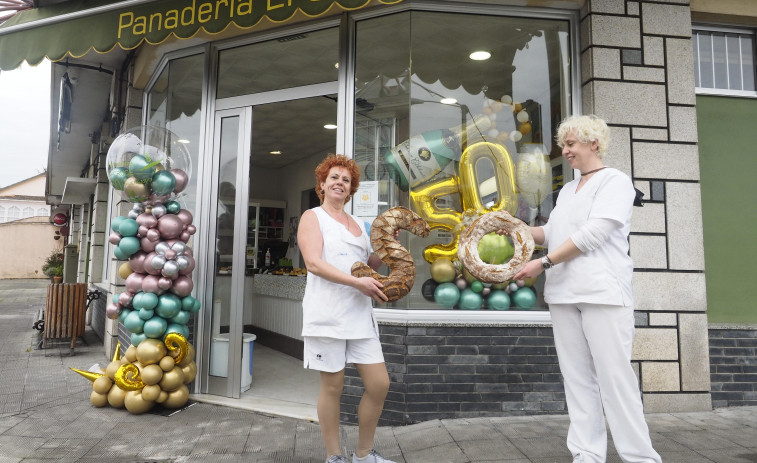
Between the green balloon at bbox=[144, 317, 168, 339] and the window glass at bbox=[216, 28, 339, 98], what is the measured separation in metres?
2.19

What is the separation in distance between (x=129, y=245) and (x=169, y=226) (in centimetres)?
35

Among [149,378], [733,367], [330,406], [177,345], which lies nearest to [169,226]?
[177,345]

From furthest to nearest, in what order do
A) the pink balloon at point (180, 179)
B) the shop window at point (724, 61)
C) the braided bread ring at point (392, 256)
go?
the shop window at point (724, 61) < the pink balloon at point (180, 179) < the braided bread ring at point (392, 256)

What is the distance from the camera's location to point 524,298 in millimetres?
4035

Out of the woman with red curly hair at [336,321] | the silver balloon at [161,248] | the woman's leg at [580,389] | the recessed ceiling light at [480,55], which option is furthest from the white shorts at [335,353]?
the recessed ceiling light at [480,55]

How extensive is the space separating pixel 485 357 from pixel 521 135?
6.14 feet

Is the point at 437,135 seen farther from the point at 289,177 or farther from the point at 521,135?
the point at 289,177

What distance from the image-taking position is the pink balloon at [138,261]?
13.8 ft

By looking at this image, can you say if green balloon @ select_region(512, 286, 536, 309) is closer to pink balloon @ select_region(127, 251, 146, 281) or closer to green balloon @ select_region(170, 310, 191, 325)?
green balloon @ select_region(170, 310, 191, 325)

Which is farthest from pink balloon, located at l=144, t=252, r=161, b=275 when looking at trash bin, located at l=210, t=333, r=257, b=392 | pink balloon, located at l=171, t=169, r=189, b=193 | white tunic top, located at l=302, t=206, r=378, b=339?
white tunic top, located at l=302, t=206, r=378, b=339

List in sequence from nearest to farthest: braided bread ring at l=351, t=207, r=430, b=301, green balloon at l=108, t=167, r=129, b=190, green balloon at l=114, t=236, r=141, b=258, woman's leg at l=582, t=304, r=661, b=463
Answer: woman's leg at l=582, t=304, r=661, b=463 < braided bread ring at l=351, t=207, r=430, b=301 < green balloon at l=114, t=236, r=141, b=258 < green balloon at l=108, t=167, r=129, b=190

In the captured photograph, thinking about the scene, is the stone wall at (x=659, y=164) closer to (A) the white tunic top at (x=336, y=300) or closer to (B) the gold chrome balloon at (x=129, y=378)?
(A) the white tunic top at (x=336, y=300)

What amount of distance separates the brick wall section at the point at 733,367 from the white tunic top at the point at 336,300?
325 centimetres

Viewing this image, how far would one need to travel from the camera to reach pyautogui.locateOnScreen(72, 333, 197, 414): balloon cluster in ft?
13.3
